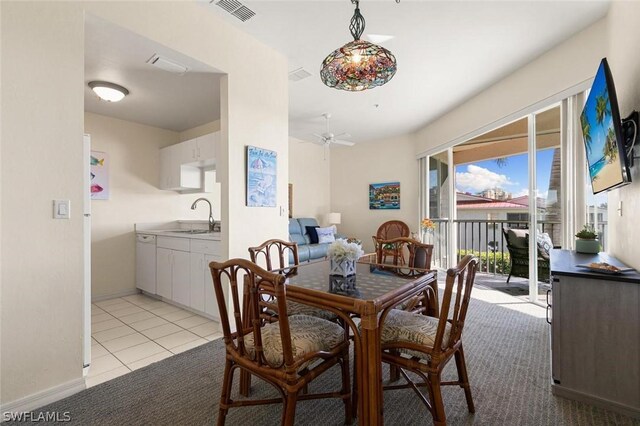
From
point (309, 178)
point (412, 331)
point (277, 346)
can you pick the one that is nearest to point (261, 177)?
Answer: point (277, 346)

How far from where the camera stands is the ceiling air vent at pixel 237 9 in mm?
2395

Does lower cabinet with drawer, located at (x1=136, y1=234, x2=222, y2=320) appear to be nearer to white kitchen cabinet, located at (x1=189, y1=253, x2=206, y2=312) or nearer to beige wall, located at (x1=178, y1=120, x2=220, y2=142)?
white kitchen cabinet, located at (x1=189, y1=253, x2=206, y2=312)

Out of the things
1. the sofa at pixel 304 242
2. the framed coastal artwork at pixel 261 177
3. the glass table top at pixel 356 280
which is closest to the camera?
the glass table top at pixel 356 280

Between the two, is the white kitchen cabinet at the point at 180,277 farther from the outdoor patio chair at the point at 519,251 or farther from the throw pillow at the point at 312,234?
the outdoor patio chair at the point at 519,251

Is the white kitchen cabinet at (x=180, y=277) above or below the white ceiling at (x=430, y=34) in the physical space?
below

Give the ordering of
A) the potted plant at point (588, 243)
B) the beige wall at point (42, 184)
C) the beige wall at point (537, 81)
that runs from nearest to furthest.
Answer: the beige wall at point (42, 184) → the potted plant at point (588, 243) → the beige wall at point (537, 81)

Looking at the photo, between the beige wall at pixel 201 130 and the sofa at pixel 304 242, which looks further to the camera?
the sofa at pixel 304 242

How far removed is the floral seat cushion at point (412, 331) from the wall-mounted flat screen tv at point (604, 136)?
1.43 m

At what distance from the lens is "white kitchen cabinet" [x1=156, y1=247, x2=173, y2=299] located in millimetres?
3643

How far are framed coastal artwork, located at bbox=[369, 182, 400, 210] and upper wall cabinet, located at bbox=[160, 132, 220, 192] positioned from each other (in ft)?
12.2

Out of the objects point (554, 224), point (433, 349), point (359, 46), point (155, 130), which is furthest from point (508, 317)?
point (155, 130)

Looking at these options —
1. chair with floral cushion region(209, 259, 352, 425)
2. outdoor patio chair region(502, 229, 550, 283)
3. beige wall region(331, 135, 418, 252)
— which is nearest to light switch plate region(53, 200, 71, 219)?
chair with floral cushion region(209, 259, 352, 425)

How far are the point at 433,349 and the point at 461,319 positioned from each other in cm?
24

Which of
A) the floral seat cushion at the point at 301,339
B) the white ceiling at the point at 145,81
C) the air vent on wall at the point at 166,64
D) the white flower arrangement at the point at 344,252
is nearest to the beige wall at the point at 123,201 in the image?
the white ceiling at the point at 145,81
